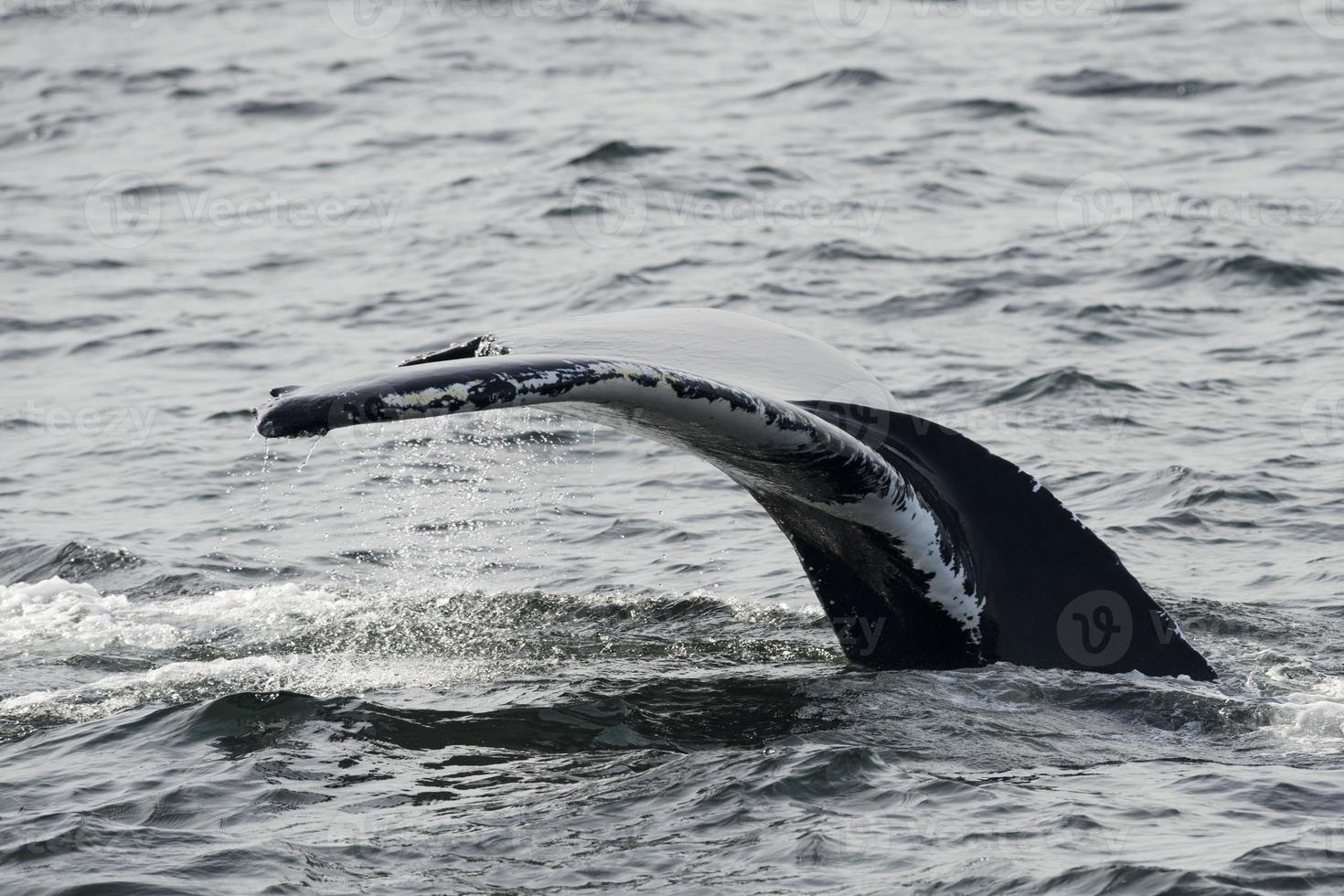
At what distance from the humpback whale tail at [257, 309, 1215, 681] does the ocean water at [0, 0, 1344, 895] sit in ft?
0.81

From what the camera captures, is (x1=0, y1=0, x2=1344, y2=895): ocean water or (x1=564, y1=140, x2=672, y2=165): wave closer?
(x1=0, y1=0, x2=1344, y2=895): ocean water

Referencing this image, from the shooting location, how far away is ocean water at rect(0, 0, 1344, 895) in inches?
243

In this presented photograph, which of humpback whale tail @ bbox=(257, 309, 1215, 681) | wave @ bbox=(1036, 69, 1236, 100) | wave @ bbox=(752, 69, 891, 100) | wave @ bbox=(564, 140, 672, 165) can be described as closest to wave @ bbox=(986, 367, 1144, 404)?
humpback whale tail @ bbox=(257, 309, 1215, 681)

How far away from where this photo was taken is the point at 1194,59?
2358 centimetres

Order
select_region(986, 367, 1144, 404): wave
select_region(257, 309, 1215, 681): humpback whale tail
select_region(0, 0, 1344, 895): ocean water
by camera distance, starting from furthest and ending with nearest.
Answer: select_region(986, 367, 1144, 404): wave < select_region(0, 0, 1344, 895): ocean water < select_region(257, 309, 1215, 681): humpback whale tail

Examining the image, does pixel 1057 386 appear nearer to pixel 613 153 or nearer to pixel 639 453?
pixel 639 453

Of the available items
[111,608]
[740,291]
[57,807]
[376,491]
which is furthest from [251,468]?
[57,807]

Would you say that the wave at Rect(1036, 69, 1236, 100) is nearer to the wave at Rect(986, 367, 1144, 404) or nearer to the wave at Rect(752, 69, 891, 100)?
the wave at Rect(752, 69, 891, 100)

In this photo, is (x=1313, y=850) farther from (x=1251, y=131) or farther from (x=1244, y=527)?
(x=1251, y=131)

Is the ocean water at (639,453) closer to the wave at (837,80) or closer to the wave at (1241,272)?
the wave at (1241,272)

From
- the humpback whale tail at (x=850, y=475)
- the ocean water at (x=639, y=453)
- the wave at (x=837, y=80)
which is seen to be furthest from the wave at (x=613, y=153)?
the humpback whale tail at (x=850, y=475)

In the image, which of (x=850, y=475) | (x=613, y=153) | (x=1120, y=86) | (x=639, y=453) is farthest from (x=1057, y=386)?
(x=1120, y=86)

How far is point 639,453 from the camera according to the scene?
12.6 m

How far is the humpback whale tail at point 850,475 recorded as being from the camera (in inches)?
210
